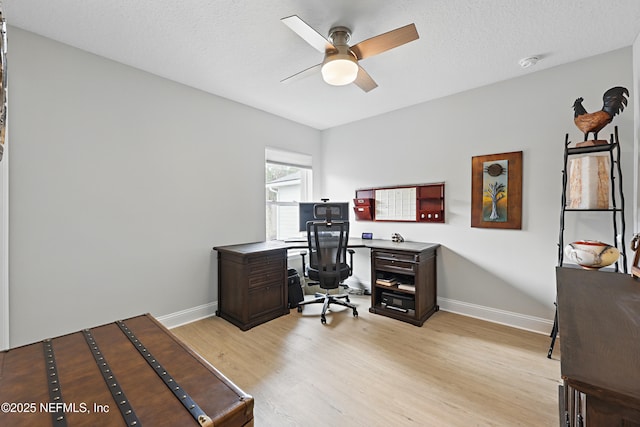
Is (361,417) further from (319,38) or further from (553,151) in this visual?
(553,151)

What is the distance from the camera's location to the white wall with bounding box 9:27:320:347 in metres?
2.07

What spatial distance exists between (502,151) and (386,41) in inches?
75.4

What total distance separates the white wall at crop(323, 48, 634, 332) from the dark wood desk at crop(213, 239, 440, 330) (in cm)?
39

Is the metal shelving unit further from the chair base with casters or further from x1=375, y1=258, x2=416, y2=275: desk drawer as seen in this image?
the chair base with casters

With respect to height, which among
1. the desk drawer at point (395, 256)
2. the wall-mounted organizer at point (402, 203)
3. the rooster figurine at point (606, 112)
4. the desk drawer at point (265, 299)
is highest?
the rooster figurine at point (606, 112)

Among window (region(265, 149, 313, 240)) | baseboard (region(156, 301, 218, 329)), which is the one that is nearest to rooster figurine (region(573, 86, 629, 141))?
window (region(265, 149, 313, 240))

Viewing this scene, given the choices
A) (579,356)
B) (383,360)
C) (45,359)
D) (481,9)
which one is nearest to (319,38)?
(481,9)

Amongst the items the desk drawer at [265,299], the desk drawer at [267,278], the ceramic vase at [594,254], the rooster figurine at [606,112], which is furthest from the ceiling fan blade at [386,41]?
the desk drawer at [265,299]

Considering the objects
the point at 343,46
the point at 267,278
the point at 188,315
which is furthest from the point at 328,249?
the point at 343,46

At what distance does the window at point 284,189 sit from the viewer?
3.96m

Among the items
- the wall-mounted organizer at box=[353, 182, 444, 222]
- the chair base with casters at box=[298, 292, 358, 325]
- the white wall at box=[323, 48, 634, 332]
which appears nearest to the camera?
the white wall at box=[323, 48, 634, 332]

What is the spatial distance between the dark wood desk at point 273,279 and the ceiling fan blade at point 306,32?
2018mm

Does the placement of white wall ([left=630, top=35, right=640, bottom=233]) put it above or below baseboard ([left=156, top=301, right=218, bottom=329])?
above

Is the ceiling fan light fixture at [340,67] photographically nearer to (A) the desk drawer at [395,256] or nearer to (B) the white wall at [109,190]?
(B) the white wall at [109,190]
